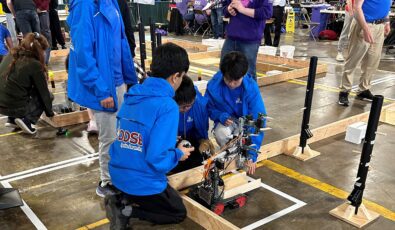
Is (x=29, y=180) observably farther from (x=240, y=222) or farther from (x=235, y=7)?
(x=235, y=7)

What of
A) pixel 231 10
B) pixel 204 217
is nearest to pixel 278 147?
pixel 204 217

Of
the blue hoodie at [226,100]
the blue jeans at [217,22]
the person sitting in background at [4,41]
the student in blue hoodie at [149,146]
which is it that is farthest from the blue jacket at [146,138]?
the blue jeans at [217,22]

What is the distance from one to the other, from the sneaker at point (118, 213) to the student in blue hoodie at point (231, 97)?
0.88 metres

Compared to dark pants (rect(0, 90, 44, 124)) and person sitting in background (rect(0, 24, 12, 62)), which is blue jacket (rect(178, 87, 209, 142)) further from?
person sitting in background (rect(0, 24, 12, 62))

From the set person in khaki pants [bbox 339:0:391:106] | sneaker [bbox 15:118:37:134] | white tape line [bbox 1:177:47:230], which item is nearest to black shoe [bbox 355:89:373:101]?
person in khaki pants [bbox 339:0:391:106]

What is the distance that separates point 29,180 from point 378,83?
4934 millimetres

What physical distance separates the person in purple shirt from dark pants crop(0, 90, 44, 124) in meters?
1.94

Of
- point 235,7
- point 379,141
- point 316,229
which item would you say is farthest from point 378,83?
point 316,229

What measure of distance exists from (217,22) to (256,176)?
8.05 m

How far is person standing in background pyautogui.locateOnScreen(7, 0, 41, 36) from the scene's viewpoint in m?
5.98

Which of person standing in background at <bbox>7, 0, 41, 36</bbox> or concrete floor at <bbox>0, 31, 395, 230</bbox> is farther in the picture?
person standing in background at <bbox>7, 0, 41, 36</bbox>

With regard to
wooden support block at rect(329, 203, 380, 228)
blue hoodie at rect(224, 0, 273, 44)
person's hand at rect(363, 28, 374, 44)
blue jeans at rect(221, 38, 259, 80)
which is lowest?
wooden support block at rect(329, 203, 380, 228)

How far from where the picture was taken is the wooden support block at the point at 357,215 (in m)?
2.25

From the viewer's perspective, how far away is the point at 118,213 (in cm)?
203
